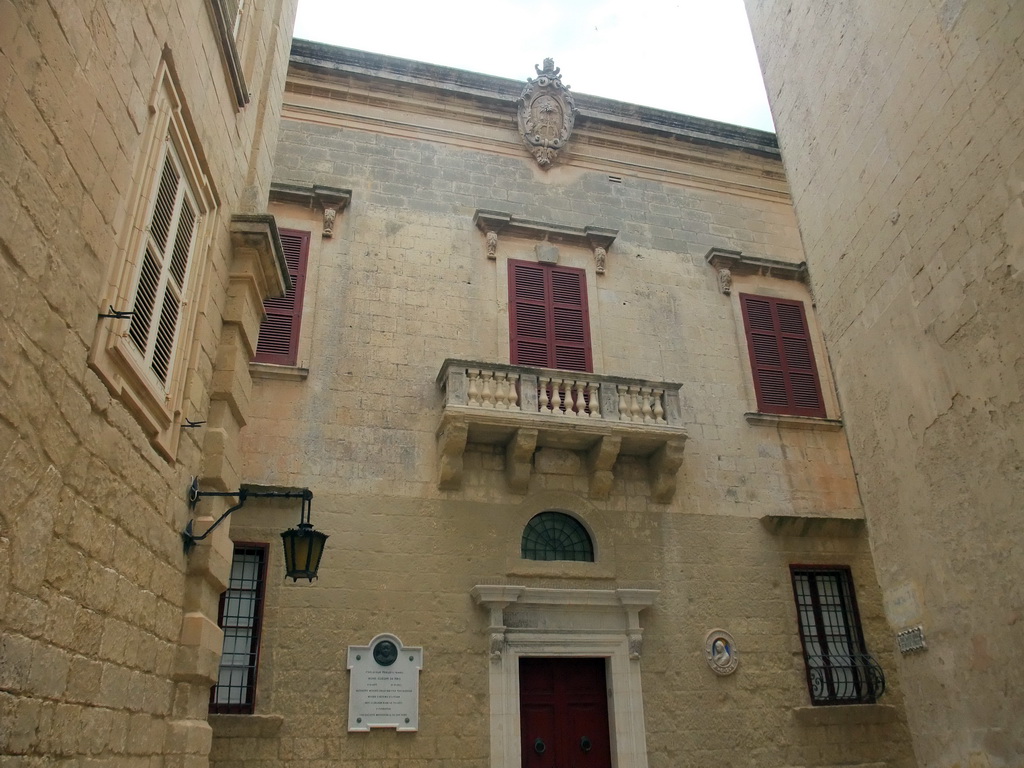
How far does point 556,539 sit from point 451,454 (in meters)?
1.96

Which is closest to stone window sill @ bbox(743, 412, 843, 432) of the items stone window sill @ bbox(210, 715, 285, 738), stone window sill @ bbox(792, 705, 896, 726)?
stone window sill @ bbox(792, 705, 896, 726)

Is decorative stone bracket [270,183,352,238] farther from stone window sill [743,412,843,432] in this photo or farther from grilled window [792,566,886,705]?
grilled window [792,566,886,705]

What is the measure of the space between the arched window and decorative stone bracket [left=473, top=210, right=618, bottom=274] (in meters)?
4.25

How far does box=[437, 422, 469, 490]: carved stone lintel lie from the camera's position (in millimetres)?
10227

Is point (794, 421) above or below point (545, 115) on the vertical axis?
below

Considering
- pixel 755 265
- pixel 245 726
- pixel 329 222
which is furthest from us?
pixel 755 265

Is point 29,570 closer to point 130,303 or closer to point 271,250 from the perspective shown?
point 130,303

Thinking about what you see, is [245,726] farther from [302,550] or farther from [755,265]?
[755,265]

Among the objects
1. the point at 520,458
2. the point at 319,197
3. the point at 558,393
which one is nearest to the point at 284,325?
the point at 319,197

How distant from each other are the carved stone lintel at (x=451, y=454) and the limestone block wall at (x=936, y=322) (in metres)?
4.64

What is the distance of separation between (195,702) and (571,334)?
8.11m

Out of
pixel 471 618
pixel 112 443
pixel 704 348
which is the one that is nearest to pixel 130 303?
pixel 112 443

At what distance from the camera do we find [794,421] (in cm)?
1234

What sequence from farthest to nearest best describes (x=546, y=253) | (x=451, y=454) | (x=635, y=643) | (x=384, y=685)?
(x=546, y=253) → (x=451, y=454) → (x=635, y=643) → (x=384, y=685)
